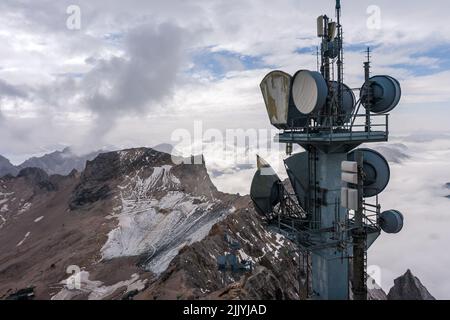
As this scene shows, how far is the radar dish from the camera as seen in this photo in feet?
79.3

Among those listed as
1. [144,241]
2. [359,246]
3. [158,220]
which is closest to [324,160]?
[359,246]

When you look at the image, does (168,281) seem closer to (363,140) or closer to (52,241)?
(363,140)

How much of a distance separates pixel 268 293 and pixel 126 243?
36.4 meters

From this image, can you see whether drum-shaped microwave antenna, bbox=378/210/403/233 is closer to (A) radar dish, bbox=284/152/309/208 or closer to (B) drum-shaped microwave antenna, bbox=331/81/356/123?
(A) radar dish, bbox=284/152/309/208

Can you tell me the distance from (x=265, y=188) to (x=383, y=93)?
32.3 feet

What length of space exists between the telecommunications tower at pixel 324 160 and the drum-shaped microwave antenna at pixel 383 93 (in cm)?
6

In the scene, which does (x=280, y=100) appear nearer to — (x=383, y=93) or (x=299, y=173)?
(x=299, y=173)

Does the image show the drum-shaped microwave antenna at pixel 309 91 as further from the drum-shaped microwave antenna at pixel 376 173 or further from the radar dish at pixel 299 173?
the drum-shaped microwave antenna at pixel 376 173

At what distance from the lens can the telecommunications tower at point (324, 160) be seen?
850 inches

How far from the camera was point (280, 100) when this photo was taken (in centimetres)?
2384

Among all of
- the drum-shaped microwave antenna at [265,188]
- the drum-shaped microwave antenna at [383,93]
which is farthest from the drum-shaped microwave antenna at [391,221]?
the drum-shaped microwave antenna at [265,188]

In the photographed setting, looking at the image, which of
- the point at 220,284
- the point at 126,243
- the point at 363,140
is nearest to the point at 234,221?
the point at 220,284

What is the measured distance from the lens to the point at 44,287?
48.1m

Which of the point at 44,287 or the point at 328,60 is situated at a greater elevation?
the point at 328,60
